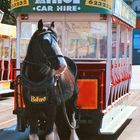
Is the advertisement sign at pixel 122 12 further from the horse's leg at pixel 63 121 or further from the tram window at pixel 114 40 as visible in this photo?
the horse's leg at pixel 63 121

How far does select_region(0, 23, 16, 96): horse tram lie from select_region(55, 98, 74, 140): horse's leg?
1050 centimetres

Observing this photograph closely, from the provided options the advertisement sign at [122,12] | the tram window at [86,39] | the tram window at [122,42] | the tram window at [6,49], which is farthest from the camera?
the tram window at [6,49]

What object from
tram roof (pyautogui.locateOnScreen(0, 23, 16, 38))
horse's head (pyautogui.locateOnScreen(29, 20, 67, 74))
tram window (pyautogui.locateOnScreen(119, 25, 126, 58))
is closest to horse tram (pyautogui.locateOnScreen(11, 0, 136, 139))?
tram window (pyautogui.locateOnScreen(119, 25, 126, 58))

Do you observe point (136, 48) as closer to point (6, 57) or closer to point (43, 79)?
point (6, 57)

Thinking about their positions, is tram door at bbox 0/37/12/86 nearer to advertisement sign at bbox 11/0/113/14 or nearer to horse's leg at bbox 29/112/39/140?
advertisement sign at bbox 11/0/113/14

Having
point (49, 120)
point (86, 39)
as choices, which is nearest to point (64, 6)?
point (86, 39)

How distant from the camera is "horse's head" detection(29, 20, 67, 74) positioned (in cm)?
670

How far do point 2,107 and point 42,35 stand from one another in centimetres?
957

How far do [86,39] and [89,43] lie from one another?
0.10m

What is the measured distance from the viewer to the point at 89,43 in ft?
32.0

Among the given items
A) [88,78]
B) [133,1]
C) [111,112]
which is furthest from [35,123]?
[133,1]

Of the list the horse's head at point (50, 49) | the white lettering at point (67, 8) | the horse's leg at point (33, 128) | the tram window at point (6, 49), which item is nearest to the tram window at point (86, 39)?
the white lettering at point (67, 8)

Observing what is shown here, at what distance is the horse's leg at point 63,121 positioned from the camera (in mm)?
7650

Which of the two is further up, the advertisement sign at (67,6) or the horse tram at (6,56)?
the advertisement sign at (67,6)
